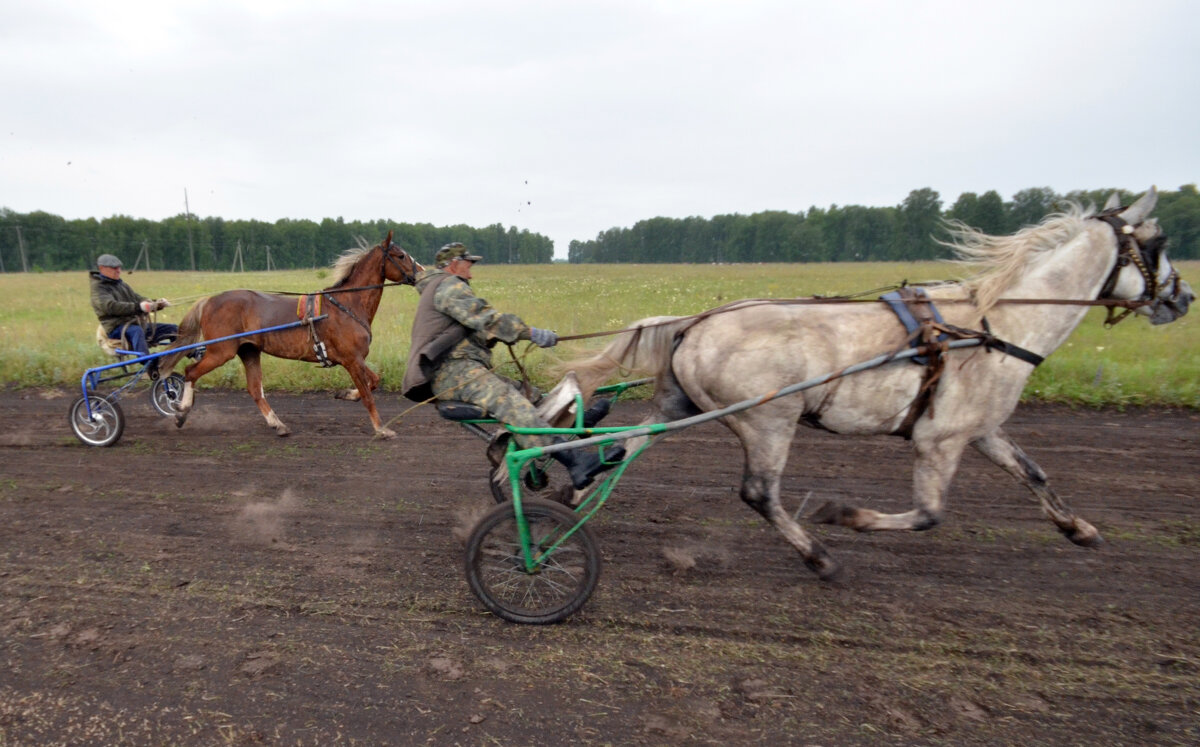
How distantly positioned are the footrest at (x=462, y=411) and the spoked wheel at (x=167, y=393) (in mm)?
5759

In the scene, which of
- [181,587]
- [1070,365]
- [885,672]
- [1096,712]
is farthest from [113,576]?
[1070,365]

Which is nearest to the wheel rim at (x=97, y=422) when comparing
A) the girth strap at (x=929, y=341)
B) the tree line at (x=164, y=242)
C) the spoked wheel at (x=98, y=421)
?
the spoked wheel at (x=98, y=421)

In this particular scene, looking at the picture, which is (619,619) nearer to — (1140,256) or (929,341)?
(929,341)

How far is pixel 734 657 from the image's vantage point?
334 centimetres

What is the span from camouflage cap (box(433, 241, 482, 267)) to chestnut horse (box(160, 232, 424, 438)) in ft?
10.7

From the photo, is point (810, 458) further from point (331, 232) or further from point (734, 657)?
point (331, 232)

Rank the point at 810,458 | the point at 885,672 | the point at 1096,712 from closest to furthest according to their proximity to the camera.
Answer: the point at 1096,712
the point at 885,672
the point at 810,458

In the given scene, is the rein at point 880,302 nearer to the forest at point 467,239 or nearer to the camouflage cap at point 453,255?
the camouflage cap at point 453,255

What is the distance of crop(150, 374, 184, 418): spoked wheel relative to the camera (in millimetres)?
8281

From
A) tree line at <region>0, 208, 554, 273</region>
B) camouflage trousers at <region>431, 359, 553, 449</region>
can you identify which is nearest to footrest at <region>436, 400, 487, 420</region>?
camouflage trousers at <region>431, 359, 553, 449</region>

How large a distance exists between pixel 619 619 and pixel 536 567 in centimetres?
55

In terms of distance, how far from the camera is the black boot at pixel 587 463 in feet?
13.2

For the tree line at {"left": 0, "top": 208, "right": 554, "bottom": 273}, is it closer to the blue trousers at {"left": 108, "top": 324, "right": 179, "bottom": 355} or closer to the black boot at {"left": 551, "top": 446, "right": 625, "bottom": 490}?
the blue trousers at {"left": 108, "top": 324, "right": 179, "bottom": 355}

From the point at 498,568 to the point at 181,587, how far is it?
6.65ft
